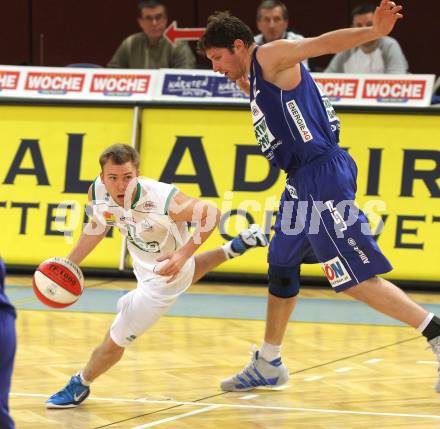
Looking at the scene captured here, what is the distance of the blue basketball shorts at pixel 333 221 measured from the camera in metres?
6.74

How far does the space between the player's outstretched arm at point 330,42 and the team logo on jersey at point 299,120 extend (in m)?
0.23

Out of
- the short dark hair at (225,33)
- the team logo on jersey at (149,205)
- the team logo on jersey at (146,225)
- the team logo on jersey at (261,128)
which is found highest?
the short dark hair at (225,33)

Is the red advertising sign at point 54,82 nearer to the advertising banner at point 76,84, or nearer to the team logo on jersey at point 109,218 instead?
the advertising banner at point 76,84

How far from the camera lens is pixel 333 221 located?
6.77m

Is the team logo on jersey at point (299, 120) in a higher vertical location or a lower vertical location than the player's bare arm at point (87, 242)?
higher

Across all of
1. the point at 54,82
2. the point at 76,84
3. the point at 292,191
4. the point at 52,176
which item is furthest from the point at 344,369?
the point at 54,82

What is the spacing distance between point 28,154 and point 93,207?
447cm

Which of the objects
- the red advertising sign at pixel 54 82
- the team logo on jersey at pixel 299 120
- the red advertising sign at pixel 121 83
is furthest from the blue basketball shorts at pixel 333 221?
the red advertising sign at pixel 54 82

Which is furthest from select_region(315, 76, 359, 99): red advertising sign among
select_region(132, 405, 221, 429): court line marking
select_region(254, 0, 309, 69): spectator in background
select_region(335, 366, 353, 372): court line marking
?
select_region(132, 405, 221, 429): court line marking

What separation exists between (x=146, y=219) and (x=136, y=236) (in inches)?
5.1

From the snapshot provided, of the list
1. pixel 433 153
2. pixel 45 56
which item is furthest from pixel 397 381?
pixel 45 56

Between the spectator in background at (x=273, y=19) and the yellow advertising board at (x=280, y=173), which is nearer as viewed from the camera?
the yellow advertising board at (x=280, y=173)

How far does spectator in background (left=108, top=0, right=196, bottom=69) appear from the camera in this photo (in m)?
13.2

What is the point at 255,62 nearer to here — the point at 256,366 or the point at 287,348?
the point at 256,366
